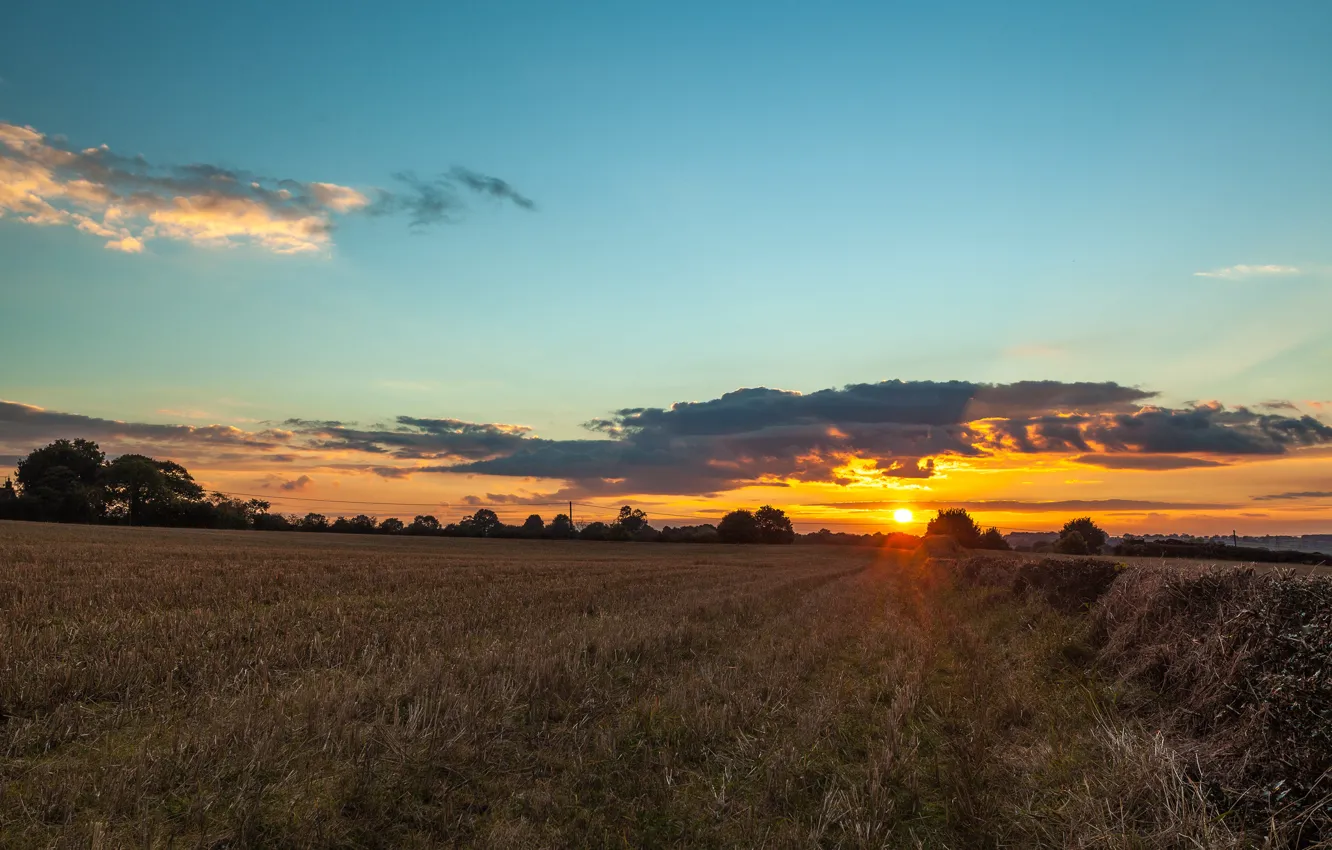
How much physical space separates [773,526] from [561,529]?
4557 cm

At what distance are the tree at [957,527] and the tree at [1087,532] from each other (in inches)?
889

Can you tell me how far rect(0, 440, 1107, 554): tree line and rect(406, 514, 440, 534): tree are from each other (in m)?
0.08

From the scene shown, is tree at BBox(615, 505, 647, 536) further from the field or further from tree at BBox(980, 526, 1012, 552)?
the field

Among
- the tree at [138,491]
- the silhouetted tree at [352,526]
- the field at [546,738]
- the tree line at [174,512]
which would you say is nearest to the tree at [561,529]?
the tree line at [174,512]

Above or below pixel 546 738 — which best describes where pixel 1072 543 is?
below

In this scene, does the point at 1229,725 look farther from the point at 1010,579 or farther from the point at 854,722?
the point at 1010,579

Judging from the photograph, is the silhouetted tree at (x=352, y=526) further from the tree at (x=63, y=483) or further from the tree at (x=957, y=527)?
the tree at (x=957, y=527)

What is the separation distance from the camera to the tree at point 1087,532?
3163 inches

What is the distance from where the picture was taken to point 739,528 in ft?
434

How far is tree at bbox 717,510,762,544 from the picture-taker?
12838cm

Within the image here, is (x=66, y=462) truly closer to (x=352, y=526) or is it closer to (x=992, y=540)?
(x=352, y=526)

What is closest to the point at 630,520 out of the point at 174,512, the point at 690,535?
the point at 690,535

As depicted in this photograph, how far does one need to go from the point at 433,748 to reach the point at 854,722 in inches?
183

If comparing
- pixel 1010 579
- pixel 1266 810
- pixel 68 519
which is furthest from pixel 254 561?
pixel 68 519
